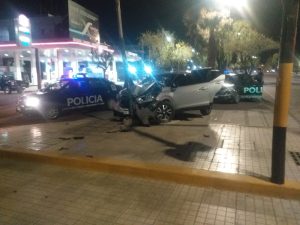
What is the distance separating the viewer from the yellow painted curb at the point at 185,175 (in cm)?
530

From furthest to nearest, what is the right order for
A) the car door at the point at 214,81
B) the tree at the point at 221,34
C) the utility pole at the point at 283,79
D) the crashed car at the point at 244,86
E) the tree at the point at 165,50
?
1. the tree at the point at 165,50
2. the tree at the point at 221,34
3. the crashed car at the point at 244,86
4. the car door at the point at 214,81
5. the utility pole at the point at 283,79

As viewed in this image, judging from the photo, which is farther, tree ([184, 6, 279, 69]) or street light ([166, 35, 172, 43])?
street light ([166, 35, 172, 43])

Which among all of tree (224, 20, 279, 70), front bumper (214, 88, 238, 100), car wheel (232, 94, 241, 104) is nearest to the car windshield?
front bumper (214, 88, 238, 100)

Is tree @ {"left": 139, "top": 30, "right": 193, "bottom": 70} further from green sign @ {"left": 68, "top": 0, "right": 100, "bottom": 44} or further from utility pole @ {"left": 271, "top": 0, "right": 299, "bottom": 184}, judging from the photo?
utility pole @ {"left": 271, "top": 0, "right": 299, "bottom": 184}

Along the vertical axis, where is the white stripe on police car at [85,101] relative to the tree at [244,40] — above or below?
below

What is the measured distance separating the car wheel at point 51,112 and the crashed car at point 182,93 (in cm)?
272

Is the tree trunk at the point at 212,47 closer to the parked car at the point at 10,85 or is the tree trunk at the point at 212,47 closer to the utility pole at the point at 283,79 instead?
the parked car at the point at 10,85

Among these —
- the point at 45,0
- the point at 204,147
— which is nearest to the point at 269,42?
the point at 204,147

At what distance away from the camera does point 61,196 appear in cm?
535

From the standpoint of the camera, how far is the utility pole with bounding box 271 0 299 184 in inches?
195

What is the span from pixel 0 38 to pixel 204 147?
35.6 metres

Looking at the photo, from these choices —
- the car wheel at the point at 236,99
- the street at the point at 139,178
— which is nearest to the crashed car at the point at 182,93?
the street at the point at 139,178

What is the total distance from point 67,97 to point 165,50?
105ft

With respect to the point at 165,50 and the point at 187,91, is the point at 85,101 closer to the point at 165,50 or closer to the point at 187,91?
the point at 187,91
